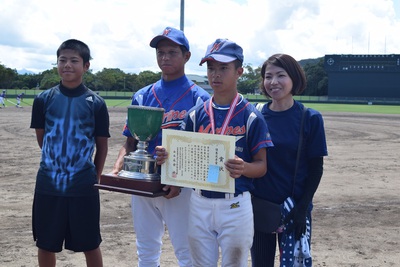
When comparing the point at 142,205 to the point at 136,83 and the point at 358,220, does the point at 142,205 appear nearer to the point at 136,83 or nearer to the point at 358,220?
the point at 358,220

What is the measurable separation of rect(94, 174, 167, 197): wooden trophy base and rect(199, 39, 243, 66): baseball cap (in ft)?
2.83

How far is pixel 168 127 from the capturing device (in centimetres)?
377

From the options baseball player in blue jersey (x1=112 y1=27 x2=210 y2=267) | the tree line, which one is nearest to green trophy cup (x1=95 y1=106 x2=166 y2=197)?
baseball player in blue jersey (x1=112 y1=27 x2=210 y2=267)

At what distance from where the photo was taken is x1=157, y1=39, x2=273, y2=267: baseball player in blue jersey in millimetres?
3195

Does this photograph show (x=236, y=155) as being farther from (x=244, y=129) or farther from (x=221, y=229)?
(x=221, y=229)

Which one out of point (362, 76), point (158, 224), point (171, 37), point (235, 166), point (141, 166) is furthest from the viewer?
point (362, 76)

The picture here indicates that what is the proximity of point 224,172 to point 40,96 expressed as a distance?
1.73 meters

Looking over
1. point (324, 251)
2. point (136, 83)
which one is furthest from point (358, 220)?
point (136, 83)

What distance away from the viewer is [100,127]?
398cm

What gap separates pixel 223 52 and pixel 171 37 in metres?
0.60

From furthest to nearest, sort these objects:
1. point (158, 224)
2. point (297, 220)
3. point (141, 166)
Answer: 1. point (158, 224)
2. point (141, 166)
3. point (297, 220)

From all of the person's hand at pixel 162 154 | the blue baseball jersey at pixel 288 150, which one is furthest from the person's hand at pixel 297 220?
the person's hand at pixel 162 154

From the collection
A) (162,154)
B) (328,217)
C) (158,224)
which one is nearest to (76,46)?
(162,154)

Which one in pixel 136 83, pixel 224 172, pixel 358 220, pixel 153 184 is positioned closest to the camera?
pixel 224 172
